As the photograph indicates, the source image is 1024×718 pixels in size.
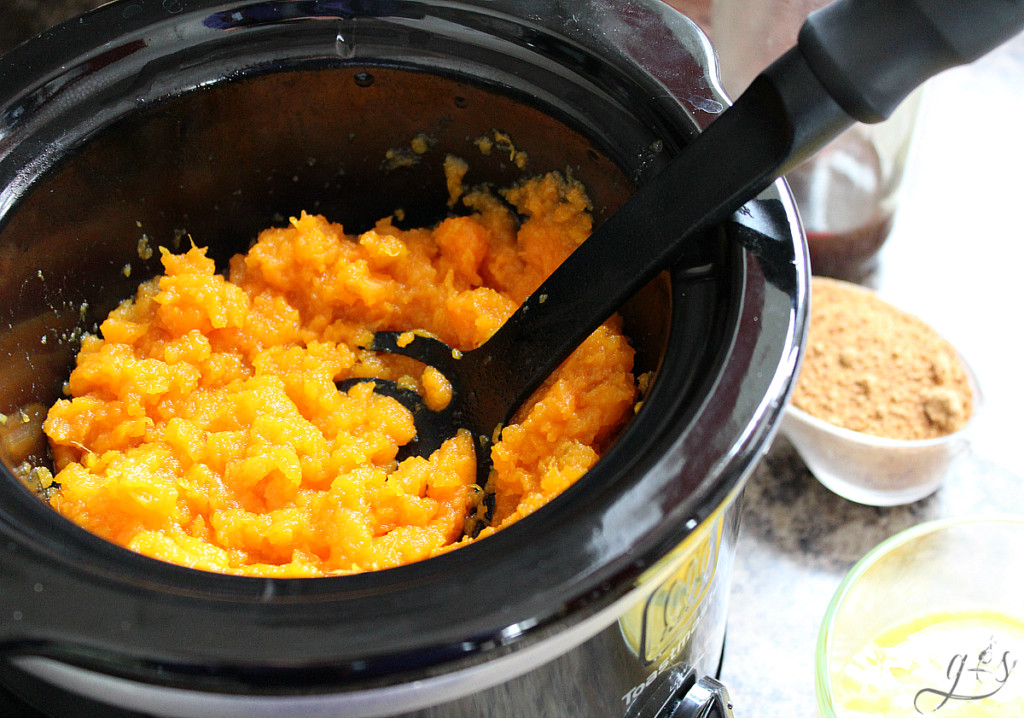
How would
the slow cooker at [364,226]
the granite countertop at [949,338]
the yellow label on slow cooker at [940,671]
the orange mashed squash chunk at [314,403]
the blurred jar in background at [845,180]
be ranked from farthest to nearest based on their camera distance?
the blurred jar in background at [845,180] → the granite countertop at [949,338] → the yellow label on slow cooker at [940,671] → the orange mashed squash chunk at [314,403] → the slow cooker at [364,226]

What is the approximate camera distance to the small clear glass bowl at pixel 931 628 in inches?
42.2

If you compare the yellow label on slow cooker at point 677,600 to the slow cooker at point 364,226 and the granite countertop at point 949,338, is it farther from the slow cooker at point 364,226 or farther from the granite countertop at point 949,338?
the granite countertop at point 949,338

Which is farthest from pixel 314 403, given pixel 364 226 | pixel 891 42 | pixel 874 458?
pixel 874 458

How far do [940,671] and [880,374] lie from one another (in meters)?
0.43

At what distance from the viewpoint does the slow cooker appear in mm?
577

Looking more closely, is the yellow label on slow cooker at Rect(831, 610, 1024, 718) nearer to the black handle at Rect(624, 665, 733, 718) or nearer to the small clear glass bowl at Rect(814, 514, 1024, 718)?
the small clear glass bowl at Rect(814, 514, 1024, 718)

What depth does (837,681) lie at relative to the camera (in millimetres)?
1103

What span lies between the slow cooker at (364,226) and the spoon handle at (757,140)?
0.13 feet

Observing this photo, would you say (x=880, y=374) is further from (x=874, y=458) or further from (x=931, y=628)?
(x=931, y=628)

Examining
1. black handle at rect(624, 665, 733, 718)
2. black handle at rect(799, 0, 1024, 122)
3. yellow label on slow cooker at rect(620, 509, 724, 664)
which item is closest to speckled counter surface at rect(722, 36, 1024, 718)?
black handle at rect(624, 665, 733, 718)

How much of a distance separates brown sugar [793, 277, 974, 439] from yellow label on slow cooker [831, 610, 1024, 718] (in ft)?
0.86

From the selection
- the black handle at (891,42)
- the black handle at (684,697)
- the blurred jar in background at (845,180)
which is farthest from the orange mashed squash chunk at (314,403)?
the blurred jar in background at (845,180)

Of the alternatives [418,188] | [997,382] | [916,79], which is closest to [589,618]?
[916,79]

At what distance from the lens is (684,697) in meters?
0.87
